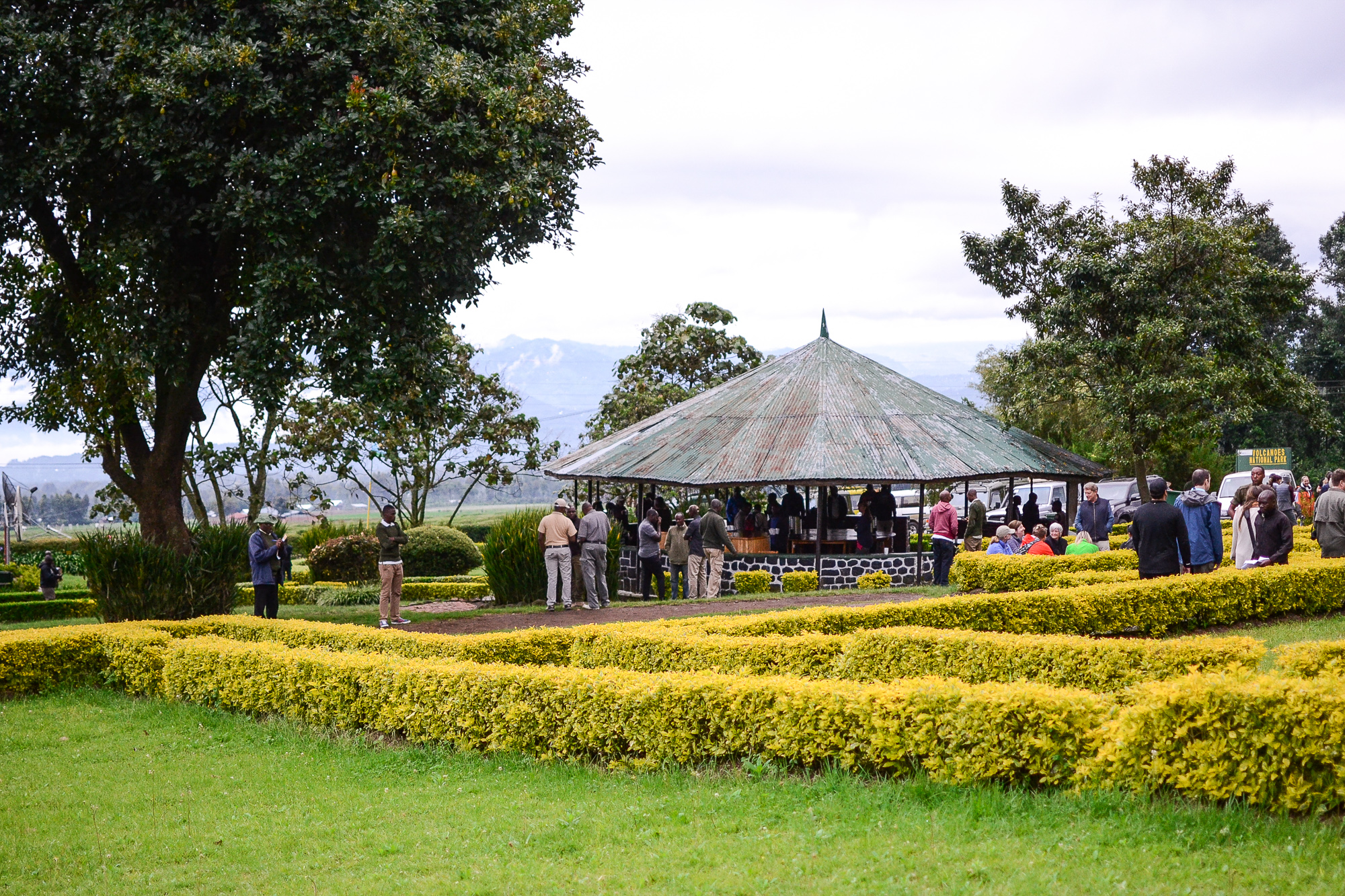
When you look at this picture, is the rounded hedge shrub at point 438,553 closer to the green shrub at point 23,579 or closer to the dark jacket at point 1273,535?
the green shrub at point 23,579

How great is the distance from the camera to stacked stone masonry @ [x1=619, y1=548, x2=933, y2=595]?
65.6 feet

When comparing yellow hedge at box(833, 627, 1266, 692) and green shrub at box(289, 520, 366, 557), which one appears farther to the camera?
green shrub at box(289, 520, 366, 557)

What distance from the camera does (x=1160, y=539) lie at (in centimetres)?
1166

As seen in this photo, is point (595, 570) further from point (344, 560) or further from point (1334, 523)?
point (1334, 523)

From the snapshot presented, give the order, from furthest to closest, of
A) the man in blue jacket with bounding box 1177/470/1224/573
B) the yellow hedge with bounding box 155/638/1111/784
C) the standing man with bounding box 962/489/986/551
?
1. the standing man with bounding box 962/489/986/551
2. the man in blue jacket with bounding box 1177/470/1224/573
3. the yellow hedge with bounding box 155/638/1111/784

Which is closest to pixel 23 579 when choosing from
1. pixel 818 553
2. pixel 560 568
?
pixel 560 568

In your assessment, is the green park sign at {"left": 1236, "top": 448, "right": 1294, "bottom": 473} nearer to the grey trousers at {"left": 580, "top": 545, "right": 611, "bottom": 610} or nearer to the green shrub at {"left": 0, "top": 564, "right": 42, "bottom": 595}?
the grey trousers at {"left": 580, "top": 545, "right": 611, "bottom": 610}

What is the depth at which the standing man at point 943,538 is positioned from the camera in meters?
17.8

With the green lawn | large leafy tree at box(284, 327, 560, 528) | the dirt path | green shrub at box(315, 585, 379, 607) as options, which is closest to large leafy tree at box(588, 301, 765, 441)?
large leafy tree at box(284, 327, 560, 528)

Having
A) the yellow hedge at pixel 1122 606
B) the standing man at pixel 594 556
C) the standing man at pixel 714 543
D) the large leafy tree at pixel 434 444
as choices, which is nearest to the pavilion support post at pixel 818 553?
the standing man at pixel 714 543

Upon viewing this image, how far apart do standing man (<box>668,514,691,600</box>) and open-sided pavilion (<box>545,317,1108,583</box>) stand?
3.47 feet

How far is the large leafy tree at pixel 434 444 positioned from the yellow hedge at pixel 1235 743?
2596 cm

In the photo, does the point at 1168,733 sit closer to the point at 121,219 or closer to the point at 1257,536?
the point at 1257,536

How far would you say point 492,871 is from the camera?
5.18 m
